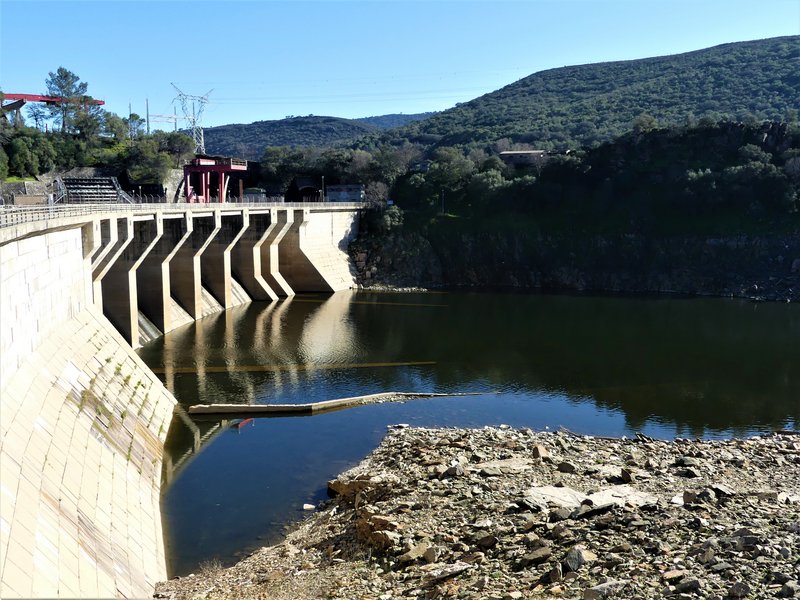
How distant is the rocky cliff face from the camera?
64938 mm

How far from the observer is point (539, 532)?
51.9ft

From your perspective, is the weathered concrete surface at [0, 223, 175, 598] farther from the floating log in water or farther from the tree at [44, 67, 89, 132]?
the tree at [44, 67, 89, 132]

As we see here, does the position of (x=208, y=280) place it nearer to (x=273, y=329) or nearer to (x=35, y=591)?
(x=273, y=329)

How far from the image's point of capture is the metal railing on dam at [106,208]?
22797 millimetres

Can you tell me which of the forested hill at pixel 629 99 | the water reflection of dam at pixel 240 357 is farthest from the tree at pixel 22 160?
the forested hill at pixel 629 99

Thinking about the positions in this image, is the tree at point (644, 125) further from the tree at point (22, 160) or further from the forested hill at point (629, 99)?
the tree at point (22, 160)

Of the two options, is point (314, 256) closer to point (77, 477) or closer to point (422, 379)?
point (422, 379)

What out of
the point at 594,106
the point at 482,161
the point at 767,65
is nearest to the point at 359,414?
the point at 482,161

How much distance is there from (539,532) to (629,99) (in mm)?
132526

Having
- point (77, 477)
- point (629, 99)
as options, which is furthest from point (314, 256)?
point (629, 99)

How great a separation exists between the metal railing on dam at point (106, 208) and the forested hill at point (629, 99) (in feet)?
152

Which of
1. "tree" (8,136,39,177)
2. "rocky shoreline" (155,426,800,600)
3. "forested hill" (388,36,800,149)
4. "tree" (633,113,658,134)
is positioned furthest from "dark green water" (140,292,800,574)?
"forested hill" (388,36,800,149)

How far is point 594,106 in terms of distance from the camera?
136 metres

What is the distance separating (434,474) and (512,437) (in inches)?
238
